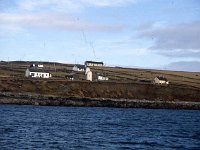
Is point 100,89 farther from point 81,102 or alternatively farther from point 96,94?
point 81,102

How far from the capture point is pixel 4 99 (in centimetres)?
11106

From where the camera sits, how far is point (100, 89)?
13775cm

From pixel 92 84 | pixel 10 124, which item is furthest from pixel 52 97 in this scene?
pixel 10 124

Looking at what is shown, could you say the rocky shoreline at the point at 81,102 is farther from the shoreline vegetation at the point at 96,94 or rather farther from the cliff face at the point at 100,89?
the cliff face at the point at 100,89

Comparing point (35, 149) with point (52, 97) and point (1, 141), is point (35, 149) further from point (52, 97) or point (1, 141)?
point (52, 97)

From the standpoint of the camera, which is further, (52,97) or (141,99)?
(141,99)

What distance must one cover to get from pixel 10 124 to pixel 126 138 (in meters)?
18.2

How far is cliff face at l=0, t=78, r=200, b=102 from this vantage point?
431 ft

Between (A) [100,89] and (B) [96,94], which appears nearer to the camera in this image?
(B) [96,94]

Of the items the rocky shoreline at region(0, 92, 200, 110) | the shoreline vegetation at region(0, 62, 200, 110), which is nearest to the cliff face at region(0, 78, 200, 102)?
the shoreline vegetation at region(0, 62, 200, 110)

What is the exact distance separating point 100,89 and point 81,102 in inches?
799

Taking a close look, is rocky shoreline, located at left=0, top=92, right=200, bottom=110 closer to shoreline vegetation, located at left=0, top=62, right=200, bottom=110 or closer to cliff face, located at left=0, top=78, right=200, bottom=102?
shoreline vegetation, located at left=0, top=62, right=200, bottom=110

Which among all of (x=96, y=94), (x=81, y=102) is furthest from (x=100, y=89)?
(x=81, y=102)

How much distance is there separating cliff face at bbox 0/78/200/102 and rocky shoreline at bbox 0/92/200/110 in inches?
398
